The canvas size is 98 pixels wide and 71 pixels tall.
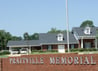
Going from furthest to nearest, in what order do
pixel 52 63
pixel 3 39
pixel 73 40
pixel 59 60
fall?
pixel 3 39 < pixel 73 40 < pixel 52 63 < pixel 59 60

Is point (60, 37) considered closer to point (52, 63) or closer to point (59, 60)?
point (52, 63)

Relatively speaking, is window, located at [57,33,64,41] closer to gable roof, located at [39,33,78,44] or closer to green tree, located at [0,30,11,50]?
gable roof, located at [39,33,78,44]

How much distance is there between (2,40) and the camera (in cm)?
10269

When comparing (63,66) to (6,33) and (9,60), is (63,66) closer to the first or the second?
(9,60)

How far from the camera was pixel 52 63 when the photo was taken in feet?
52.5

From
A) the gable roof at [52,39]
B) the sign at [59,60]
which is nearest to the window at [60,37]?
the gable roof at [52,39]

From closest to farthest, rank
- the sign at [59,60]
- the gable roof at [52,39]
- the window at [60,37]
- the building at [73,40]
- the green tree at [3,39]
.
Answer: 1. the sign at [59,60]
2. the building at [73,40]
3. the gable roof at [52,39]
4. the window at [60,37]
5. the green tree at [3,39]

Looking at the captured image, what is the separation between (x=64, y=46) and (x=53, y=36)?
16.6 ft

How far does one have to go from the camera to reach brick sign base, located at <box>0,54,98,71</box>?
14.5 m

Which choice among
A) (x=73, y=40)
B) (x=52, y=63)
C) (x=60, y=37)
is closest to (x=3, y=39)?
(x=60, y=37)

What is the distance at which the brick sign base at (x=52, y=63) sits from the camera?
14.5 meters

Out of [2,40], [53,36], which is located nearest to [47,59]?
[53,36]

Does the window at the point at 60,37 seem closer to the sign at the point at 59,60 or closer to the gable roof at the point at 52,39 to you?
the gable roof at the point at 52,39

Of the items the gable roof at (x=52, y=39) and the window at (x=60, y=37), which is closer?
the gable roof at (x=52, y=39)
